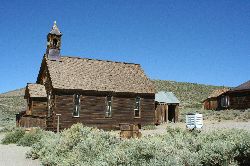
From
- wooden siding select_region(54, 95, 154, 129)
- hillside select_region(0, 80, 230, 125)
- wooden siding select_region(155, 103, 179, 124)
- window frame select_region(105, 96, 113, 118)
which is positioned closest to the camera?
wooden siding select_region(54, 95, 154, 129)

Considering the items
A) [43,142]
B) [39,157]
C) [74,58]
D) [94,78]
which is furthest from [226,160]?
[74,58]

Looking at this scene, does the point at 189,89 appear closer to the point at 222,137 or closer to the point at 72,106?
the point at 72,106

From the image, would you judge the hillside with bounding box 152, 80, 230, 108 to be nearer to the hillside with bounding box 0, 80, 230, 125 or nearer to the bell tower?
the hillside with bounding box 0, 80, 230, 125

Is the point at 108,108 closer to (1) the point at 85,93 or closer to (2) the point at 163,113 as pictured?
(1) the point at 85,93

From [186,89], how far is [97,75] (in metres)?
79.1

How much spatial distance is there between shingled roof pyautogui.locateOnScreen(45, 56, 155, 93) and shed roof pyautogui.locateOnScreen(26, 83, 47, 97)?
14.3 ft

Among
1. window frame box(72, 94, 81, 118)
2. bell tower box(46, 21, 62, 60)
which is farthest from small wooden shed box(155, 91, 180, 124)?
bell tower box(46, 21, 62, 60)

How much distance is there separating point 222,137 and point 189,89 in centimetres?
9644

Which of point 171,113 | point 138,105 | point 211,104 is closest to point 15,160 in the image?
point 138,105

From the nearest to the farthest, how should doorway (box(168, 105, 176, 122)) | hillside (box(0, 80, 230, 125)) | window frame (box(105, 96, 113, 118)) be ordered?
window frame (box(105, 96, 113, 118)) < doorway (box(168, 105, 176, 122)) < hillside (box(0, 80, 230, 125))

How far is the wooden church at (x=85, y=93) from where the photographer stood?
2900cm

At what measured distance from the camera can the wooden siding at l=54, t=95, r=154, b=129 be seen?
→ 94.4 feet

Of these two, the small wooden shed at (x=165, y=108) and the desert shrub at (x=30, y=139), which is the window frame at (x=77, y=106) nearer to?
the desert shrub at (x=30, y=139)

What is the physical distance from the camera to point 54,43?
108ft
